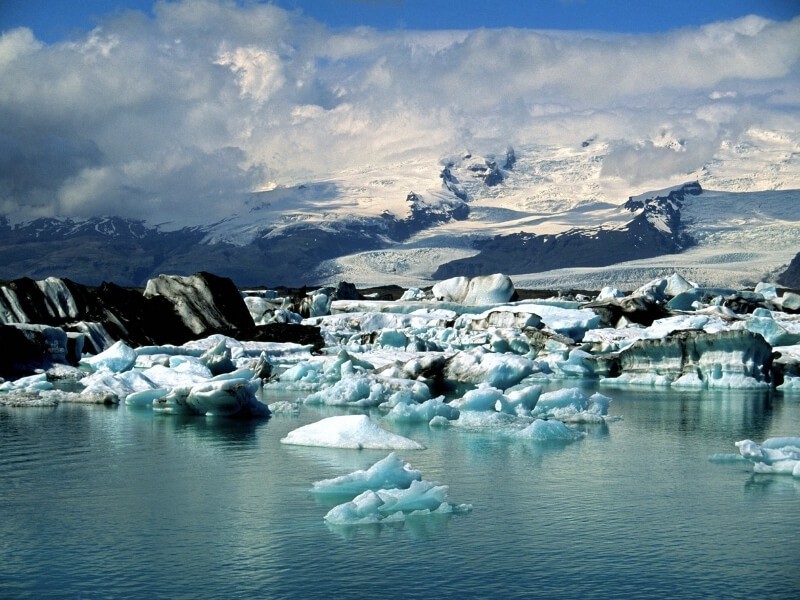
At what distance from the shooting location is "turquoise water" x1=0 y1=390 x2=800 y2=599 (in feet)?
30.2

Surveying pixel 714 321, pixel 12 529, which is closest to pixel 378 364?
pixel 714 321

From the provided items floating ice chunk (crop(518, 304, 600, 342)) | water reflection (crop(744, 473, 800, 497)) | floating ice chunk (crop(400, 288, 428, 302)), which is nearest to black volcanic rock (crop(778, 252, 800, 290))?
floating ice chunk (crop(400, 288, 428, 302))

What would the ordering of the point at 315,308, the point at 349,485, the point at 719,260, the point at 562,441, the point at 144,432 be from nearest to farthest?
the point at 349,485 → the point at 562,441 → the point at 144,432 → the point at 315,308 → the point at 719,260

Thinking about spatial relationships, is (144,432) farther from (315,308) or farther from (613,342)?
(315,308)

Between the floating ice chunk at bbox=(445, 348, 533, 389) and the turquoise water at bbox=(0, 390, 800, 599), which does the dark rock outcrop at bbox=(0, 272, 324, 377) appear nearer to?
the floating ice chunk at bbox=(445, 348, 533, 389)

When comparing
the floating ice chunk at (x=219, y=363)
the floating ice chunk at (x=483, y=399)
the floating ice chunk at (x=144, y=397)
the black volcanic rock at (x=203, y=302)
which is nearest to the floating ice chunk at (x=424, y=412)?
the floating ice chunk at (x=483, y=399)

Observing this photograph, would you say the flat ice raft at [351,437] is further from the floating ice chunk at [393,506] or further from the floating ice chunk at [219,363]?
the floating ice chunk at [219,363]

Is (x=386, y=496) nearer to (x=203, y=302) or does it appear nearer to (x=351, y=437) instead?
(x=351, y=437)

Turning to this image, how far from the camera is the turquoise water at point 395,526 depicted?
9.20m

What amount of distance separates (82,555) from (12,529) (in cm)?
141

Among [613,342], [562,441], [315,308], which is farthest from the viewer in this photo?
[315,308]

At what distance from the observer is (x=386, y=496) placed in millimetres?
11438

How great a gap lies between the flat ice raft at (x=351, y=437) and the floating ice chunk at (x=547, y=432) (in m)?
2.12

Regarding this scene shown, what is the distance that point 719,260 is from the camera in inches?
5349
